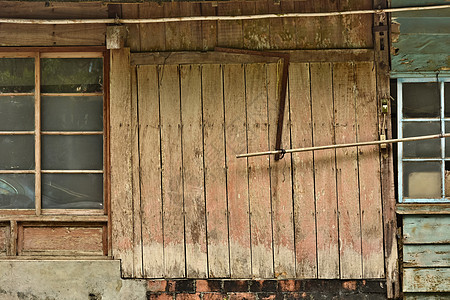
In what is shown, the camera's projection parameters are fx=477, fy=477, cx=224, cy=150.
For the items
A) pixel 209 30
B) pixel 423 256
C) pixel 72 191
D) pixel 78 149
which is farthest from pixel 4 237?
pixel 423 256

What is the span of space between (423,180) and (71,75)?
343 centimetres

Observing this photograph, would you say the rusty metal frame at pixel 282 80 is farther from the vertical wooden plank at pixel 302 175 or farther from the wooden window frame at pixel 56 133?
the wooden window frame at pixel 56 133

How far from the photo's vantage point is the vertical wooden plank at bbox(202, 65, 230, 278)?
436 cm

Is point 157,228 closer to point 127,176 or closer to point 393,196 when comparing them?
point 127,176

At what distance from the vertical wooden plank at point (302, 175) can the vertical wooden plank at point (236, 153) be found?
447mm

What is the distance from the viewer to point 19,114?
4.52 metres

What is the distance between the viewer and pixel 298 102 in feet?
14.3

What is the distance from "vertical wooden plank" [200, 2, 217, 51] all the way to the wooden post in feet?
4.81

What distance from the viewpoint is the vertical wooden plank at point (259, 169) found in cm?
435

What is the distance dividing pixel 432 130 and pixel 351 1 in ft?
4.59

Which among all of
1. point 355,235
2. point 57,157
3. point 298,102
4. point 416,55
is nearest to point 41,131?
point 57,157

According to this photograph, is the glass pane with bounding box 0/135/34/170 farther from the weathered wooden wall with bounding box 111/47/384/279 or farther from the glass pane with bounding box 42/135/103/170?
the weathered wooden wall with bounding box 111/47/384/279

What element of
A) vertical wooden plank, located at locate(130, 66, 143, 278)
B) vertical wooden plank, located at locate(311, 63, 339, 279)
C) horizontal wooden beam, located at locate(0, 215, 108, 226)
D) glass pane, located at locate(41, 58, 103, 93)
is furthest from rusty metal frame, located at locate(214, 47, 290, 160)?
horizontal wooden beam, located at locate(0, 215, 108, 226)

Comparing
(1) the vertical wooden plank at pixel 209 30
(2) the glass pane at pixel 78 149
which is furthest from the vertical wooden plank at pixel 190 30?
(2) the glass pane at pixel 78 149
